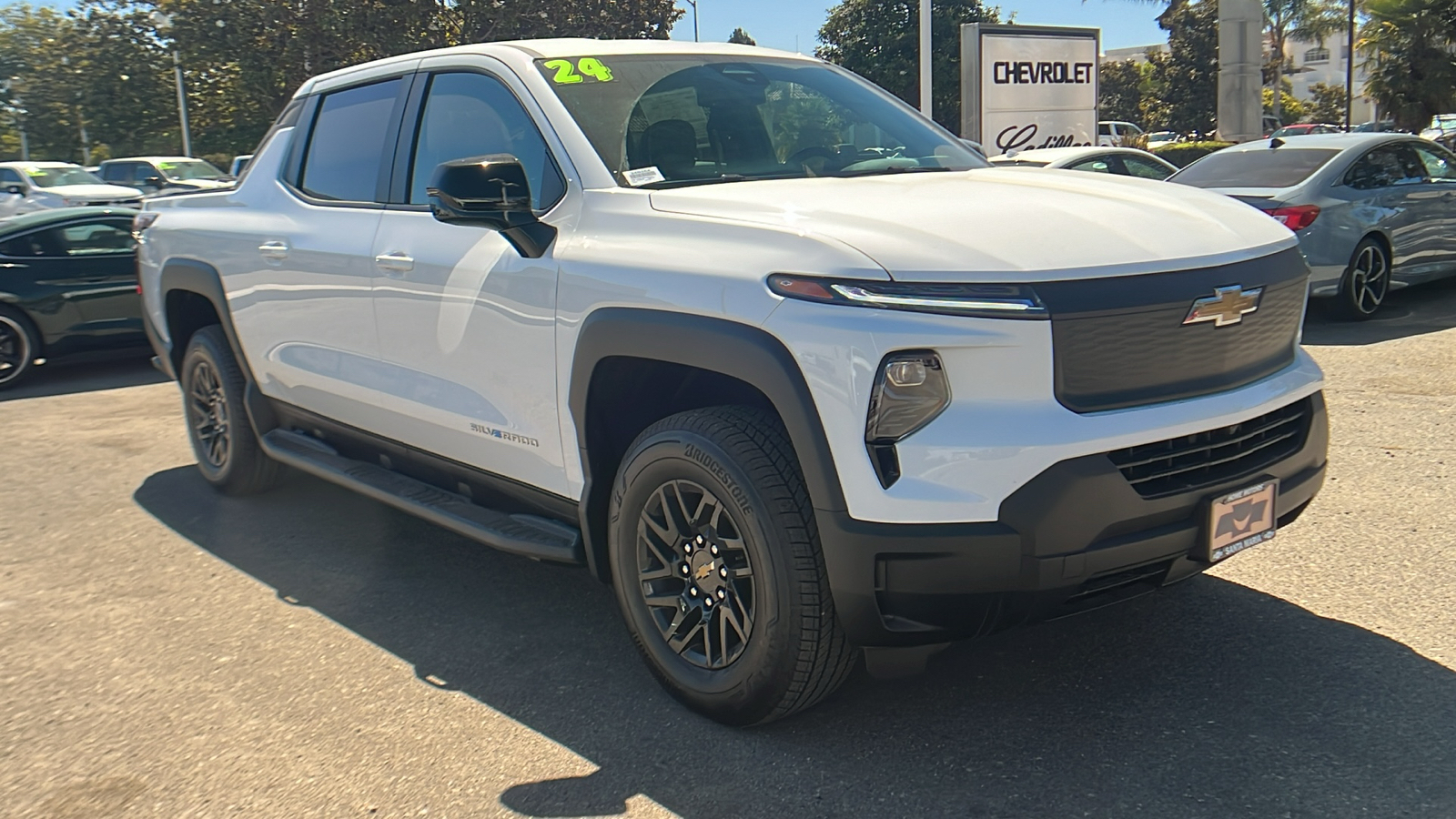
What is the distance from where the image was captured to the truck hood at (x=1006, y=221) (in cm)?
288

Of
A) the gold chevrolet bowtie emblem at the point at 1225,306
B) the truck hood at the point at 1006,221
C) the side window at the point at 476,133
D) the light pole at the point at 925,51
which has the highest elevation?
the light pole at the point at 925,51

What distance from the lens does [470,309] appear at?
393 cm

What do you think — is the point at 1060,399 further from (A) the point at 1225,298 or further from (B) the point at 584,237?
(B) the point at 584,237

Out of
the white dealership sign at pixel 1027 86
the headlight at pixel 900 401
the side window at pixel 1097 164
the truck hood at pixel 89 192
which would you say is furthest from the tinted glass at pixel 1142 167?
the truck hood at pixel 89 192

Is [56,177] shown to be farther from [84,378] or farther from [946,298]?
[946,298]

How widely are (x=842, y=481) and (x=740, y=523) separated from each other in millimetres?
347

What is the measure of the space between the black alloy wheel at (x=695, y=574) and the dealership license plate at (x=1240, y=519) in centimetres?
113

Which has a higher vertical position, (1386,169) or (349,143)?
(349,143)

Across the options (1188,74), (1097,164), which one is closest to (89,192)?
(1097,164)

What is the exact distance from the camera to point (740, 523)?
3.09 meters

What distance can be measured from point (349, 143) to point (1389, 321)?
8.03 m

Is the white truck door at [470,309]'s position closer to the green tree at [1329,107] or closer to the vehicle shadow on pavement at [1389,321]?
the vehicle shadow on pavement at [1389,321]

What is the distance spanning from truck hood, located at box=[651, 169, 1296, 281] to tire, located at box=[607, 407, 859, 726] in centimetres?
54

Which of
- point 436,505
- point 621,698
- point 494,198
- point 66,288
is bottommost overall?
point 621,698
